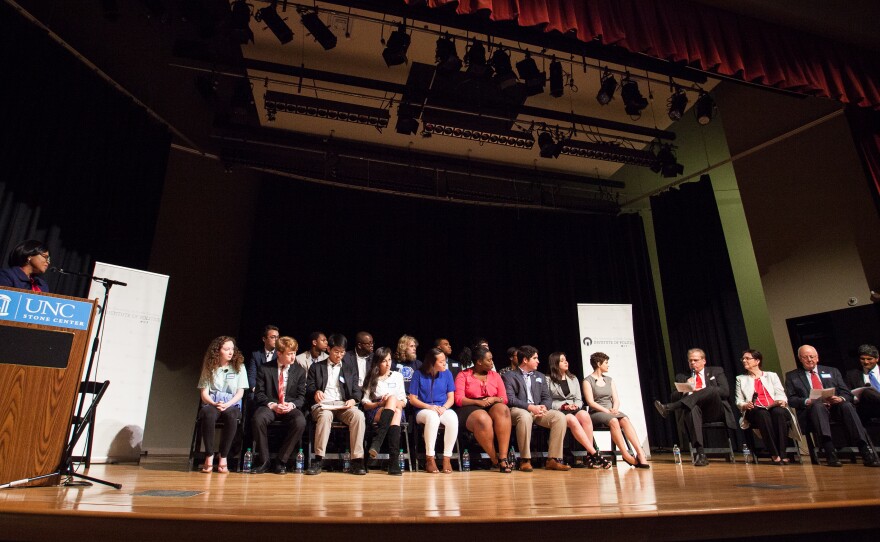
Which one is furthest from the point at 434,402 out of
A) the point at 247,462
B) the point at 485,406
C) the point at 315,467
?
the point at 247,462

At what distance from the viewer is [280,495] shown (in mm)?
2389

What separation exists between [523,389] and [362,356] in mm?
1649

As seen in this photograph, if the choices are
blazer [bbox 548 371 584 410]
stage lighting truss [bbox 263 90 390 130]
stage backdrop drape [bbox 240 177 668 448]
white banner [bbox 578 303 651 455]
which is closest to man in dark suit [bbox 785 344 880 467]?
white banner [bbox 578 303 651 455]

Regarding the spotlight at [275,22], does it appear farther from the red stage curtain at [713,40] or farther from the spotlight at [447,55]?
the red stage curtain at [713,40]

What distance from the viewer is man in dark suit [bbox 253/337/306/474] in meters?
4.13

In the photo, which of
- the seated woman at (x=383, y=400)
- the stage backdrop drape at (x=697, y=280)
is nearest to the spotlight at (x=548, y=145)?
the stage backdrop drape at (x=697, y=280)

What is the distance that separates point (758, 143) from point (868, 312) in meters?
2.44

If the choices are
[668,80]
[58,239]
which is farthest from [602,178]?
[58,239]

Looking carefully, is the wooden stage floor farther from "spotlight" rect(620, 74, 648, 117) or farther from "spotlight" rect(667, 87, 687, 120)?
"spotlight" rect(667, 87, 687, 120)

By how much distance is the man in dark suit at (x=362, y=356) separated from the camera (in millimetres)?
4875

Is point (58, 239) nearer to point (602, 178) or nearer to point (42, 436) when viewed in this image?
point (42, 436)

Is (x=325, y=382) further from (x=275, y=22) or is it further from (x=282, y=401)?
(x=275, y=22)

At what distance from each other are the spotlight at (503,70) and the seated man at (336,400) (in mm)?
3059

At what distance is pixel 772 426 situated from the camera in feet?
16.1
